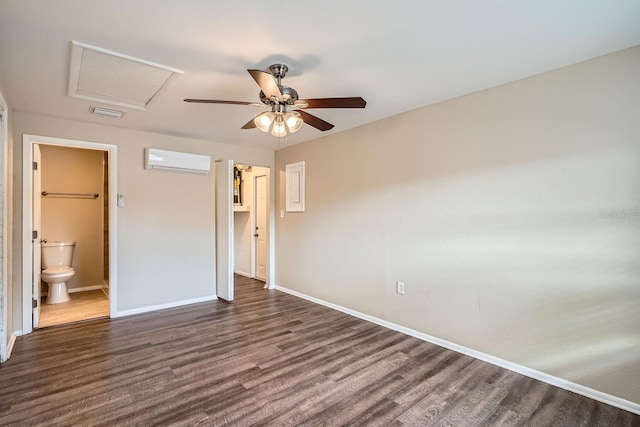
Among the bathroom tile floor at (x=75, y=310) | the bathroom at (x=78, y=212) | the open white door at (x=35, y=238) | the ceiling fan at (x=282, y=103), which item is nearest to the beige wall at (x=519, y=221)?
the ceiling fan at (x=282, y=103)

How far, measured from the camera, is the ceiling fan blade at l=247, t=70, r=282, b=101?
72.9 inches

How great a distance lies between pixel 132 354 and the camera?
2.79 m

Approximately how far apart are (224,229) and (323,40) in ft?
10.5

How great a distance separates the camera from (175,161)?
407 centimetres

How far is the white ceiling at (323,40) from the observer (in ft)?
5.44

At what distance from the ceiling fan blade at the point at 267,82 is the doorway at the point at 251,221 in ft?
11.2

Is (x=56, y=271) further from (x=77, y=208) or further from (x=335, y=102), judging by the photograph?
(x=335, y=102)

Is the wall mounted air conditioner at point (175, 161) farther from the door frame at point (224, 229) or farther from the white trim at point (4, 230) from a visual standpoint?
the white trim at point (4, 230)

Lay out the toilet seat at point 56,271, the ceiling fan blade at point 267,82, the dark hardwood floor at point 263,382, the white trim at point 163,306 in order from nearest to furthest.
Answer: the ceiling fan blade at point 267,82
the dark hardwood floor at point 263,382
the white trim at point 163,306
the toilet seat at point 56,271

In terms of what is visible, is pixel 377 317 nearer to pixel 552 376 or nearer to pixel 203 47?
pixel 552 376

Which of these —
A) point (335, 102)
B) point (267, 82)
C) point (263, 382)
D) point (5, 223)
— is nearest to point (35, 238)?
point (5, 223)

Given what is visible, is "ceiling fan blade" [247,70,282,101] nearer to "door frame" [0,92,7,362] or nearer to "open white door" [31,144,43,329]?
"door frame" [0,92,7,362]

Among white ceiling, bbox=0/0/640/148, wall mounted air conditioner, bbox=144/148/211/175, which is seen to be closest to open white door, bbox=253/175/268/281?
wall mounted air conditioner, bbox=144/148/211/175

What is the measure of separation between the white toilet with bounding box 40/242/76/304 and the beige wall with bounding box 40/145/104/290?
0.79 feet
